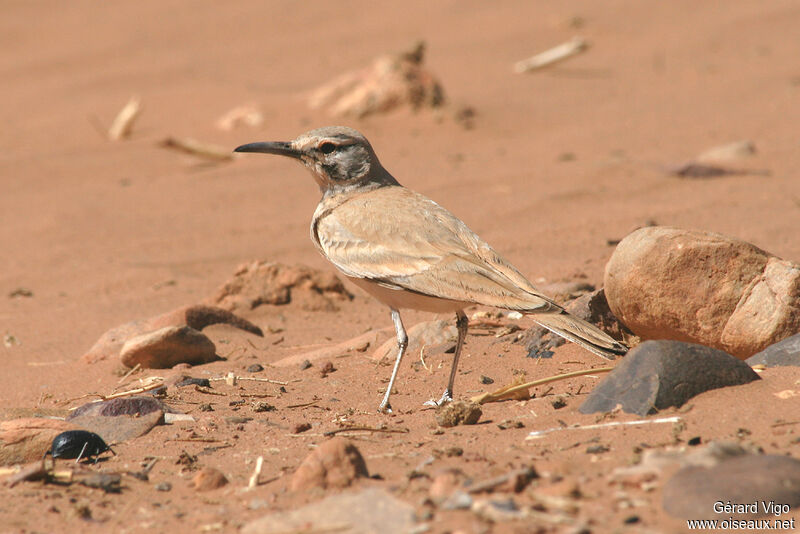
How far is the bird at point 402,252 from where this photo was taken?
3.90 metres

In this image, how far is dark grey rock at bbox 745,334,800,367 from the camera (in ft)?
12.3

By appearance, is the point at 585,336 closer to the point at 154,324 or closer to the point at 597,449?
the point at 597,449

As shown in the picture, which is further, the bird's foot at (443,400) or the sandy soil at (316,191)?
the bird's foot at (443,400)

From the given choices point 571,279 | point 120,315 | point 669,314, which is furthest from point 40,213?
point 669,314

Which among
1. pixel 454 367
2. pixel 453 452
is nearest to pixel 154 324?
pixel 454 367

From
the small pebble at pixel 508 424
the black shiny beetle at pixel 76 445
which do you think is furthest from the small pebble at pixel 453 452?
the black shiny beetle at pixel 76 445

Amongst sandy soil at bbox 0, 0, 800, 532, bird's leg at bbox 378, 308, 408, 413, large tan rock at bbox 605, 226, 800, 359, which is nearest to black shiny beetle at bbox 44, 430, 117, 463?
sandy soil at bbox 0, 0, 800, 532

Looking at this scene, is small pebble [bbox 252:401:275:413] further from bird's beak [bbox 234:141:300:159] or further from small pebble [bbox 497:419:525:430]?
bird's beak [bbox 234:141:300:159]

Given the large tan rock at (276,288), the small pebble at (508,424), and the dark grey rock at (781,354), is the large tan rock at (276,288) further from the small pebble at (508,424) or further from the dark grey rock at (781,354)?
the dark grey rock at (781,354)

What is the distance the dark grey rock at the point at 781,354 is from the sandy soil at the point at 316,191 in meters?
0.17

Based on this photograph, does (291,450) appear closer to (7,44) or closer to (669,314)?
(669,314)

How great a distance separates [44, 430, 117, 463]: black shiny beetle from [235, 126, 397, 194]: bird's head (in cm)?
197

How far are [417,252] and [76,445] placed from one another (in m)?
1.73

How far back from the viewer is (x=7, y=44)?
1555 centimetres
